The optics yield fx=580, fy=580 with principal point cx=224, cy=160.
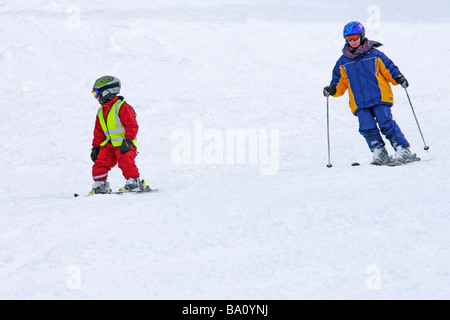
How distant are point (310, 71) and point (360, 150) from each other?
5.61 m

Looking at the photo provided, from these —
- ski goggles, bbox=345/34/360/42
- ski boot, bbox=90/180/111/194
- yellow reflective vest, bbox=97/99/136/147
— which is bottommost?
ski boot, bbox=90/180/111/194

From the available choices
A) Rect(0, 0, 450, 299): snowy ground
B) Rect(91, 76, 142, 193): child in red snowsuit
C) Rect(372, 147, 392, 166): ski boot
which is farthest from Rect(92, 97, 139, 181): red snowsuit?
Rect(372, 147, 392, 166): ski boot

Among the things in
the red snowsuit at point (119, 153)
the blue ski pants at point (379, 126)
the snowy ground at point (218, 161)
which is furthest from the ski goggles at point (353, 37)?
the red snowsuit at point (119, 153)

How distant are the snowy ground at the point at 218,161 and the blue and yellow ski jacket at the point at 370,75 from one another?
0.78 m

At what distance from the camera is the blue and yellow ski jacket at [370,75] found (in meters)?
6.50

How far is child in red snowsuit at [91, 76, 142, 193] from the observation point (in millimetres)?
6266

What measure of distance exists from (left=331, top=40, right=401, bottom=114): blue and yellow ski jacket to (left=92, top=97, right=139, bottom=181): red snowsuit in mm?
2521

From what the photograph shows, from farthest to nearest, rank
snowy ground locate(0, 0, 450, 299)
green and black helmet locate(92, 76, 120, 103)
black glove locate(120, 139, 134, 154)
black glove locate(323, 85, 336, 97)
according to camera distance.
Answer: black glove locate(323, 85, 336, 97) → green and black helmet locate(92, 76, 120, 103) → black glove locate(120, 139, 134, 154) → snowy ground locate(0, 0, 450, 299)

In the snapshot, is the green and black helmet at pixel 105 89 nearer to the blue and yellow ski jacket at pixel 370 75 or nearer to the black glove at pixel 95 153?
the black glove at pixel 95 153

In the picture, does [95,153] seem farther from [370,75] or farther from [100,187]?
[370,75]

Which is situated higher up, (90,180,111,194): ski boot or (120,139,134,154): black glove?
(120,139,134,154): black glove

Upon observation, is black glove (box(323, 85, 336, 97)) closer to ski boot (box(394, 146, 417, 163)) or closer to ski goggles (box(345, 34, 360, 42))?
ski goggles (box(345, 34, 360, 42))
